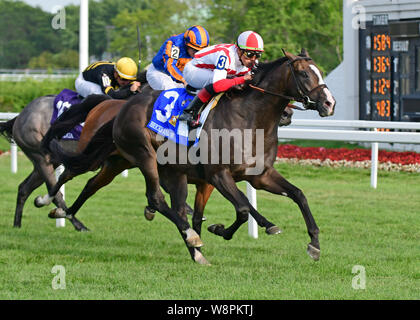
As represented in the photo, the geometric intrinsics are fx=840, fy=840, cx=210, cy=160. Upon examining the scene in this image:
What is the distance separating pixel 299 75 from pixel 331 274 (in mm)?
1310

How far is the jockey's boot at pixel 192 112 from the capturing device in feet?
19.1

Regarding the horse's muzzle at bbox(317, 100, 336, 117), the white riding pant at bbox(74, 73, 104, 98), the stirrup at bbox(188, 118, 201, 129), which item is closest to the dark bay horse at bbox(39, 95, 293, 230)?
the white riding pant at bbox(74, 73, 104, 98)

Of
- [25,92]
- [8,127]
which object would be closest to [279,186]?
[8,127]

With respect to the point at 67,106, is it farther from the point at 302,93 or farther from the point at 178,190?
the point at 302,93

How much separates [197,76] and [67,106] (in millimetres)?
2079

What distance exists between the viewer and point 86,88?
750 cm

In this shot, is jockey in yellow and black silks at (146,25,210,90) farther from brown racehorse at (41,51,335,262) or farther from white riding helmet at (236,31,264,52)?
white riding helmet at (236,31,264,52)

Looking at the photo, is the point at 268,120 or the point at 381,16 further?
the point at 381,16

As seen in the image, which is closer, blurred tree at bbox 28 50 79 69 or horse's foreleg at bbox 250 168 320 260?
horse's foreleg at bbox 250 168 320 260

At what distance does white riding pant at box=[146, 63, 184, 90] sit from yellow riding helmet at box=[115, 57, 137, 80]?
1.30 feet

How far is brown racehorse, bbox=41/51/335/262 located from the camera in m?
5.49

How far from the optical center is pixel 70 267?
→ 227 inches
